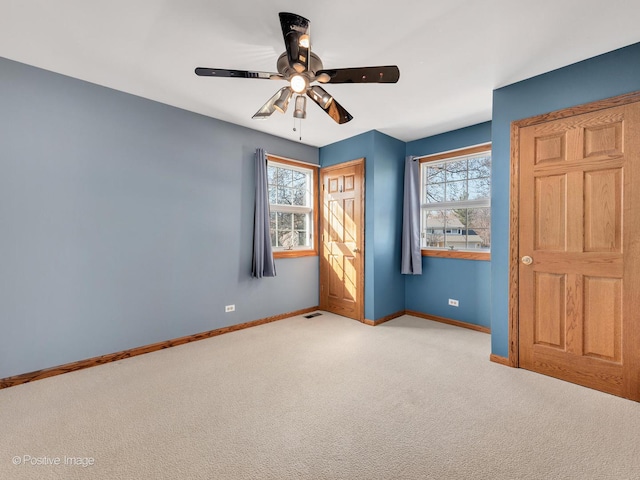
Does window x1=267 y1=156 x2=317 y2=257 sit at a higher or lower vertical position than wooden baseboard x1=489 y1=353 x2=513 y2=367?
higher

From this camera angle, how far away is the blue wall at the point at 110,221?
2.34 metres

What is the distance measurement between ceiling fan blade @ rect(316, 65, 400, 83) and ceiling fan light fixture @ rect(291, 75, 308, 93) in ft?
0.30

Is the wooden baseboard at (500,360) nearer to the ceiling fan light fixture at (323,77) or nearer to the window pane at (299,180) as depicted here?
the ceiling fan light fixture at (323,77)

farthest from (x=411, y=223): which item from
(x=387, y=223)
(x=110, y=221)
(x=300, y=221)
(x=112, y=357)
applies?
(x=112, y=357)

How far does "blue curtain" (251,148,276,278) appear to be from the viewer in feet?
12.1

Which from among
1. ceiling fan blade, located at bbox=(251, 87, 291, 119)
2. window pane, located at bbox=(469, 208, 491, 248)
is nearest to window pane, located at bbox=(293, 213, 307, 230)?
ceiling fan blade, located at bbox=(251, 87, 291, 119)

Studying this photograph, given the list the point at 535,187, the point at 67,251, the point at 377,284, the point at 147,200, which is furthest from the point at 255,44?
the point at 377,284

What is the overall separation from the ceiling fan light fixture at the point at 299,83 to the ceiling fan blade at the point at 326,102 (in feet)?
0.46

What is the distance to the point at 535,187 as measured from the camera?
2508 millimetres

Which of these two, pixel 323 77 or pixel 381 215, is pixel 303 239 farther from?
pixel 323 77

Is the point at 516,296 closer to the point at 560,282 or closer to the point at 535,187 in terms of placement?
the point at 560,282

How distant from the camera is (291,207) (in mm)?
4289

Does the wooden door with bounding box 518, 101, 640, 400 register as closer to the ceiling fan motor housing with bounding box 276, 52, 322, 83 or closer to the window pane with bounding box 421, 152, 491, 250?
the window pane with bounding box 421, 152, 491, 250

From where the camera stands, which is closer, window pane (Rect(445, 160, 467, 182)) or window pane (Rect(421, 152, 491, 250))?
window pane (Rect(421, 152, 491, 250))
